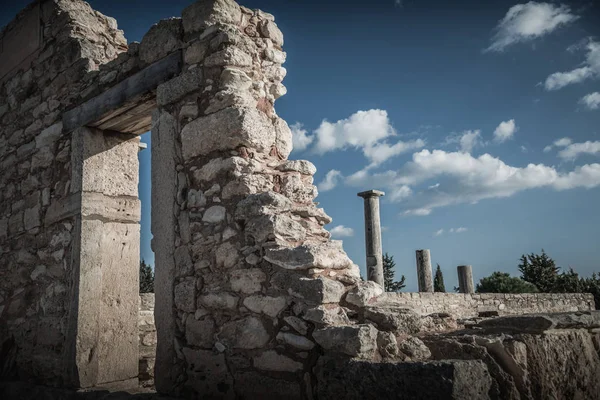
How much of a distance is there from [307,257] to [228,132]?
1.10 meters

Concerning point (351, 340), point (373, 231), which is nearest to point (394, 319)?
point (351, 340)

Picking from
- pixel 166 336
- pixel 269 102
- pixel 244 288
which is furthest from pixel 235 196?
pixel 166 336

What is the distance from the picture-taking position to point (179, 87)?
3.48 m

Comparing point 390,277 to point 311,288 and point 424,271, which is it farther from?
point 311,288

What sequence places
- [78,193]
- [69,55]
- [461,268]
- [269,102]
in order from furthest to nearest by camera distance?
[461,268] < [69,55] < [78,193] < [269,102]

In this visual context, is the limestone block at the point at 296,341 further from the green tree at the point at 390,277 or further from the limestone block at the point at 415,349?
the green tree at the point at 390,277

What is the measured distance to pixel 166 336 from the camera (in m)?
3.20

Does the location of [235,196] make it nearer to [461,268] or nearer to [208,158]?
[208,158]

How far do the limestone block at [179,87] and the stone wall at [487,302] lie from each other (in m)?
7.61

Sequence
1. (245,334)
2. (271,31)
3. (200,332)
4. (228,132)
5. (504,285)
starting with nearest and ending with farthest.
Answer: (245,334)
(200,332)
(228,132)
(271,31)
(504,285)

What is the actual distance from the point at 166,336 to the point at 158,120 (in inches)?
66.4

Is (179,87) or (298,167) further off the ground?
(179,87)

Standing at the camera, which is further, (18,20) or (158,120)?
(18,20)

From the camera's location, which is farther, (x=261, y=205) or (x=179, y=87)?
(x=179, y=87)
